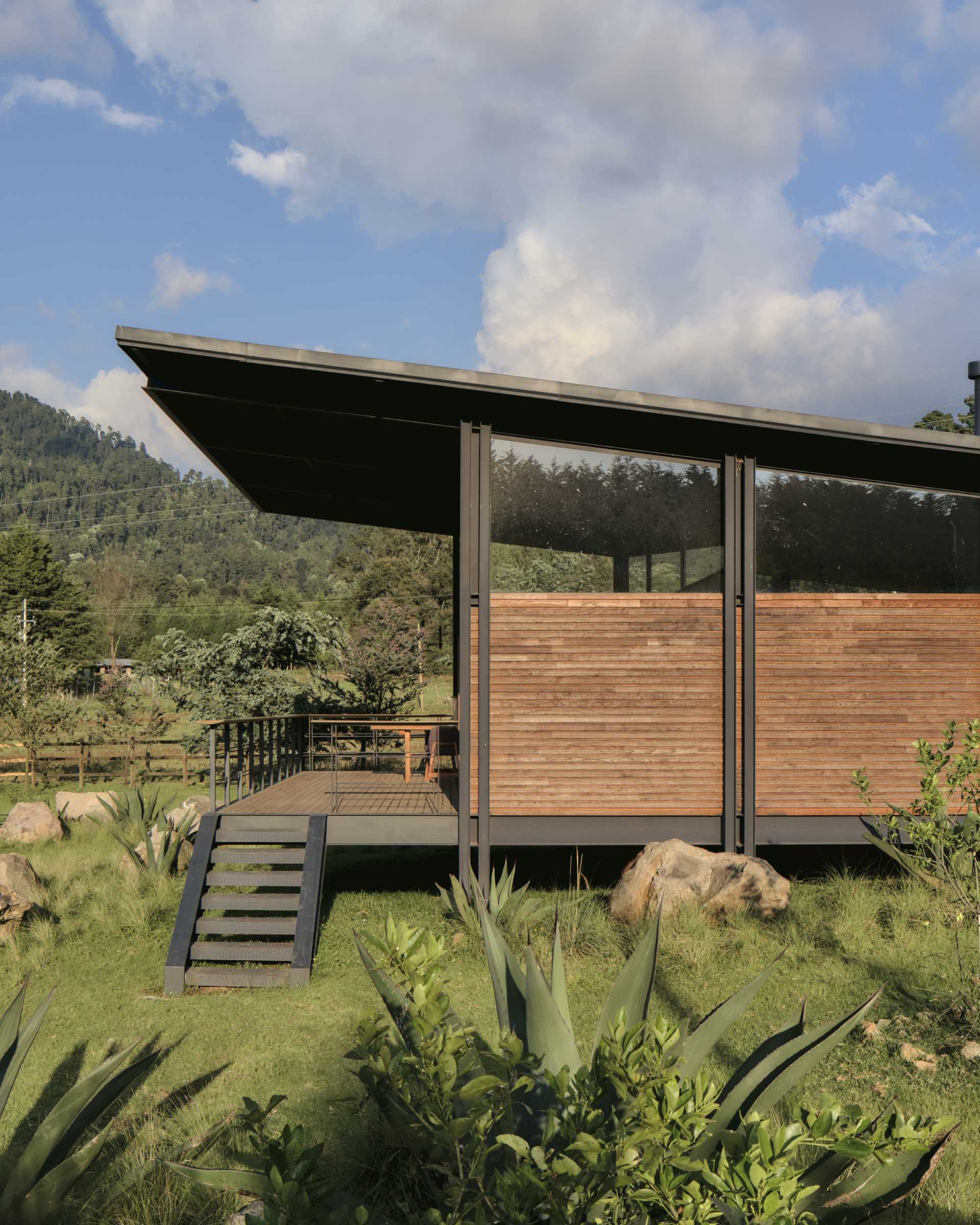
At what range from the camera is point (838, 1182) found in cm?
247

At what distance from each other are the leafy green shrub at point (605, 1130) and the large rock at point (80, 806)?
42.3 feet

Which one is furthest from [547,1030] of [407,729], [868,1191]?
[407,729]

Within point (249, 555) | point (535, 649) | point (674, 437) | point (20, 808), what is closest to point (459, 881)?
point (535, 649)

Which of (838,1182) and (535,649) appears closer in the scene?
(838,1182)

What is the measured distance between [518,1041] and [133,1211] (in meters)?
2.84

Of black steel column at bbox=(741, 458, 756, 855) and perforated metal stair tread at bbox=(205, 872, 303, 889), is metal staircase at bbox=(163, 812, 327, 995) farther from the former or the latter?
black steel column at bbox=(741, 458, 756, 855)

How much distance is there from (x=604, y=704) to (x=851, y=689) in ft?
8.02

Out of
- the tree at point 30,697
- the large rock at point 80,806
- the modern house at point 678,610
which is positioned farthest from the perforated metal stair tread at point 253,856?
the tree at point 30,697

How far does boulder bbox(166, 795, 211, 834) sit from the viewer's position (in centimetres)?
1095

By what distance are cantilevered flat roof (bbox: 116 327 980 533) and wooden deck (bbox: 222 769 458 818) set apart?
378 cm

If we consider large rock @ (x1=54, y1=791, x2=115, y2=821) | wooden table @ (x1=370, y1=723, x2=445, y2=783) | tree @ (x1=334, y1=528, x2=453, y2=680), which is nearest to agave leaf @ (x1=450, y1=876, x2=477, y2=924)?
wooden table @ (x1=370, y1=723, x2=445, y2=783)

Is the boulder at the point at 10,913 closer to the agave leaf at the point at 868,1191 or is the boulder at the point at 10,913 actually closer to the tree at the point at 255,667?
the agave leaf at the point at 868,1191

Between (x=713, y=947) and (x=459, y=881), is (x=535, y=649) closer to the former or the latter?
(x=459, y=881)

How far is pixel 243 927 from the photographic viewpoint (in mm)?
7250
